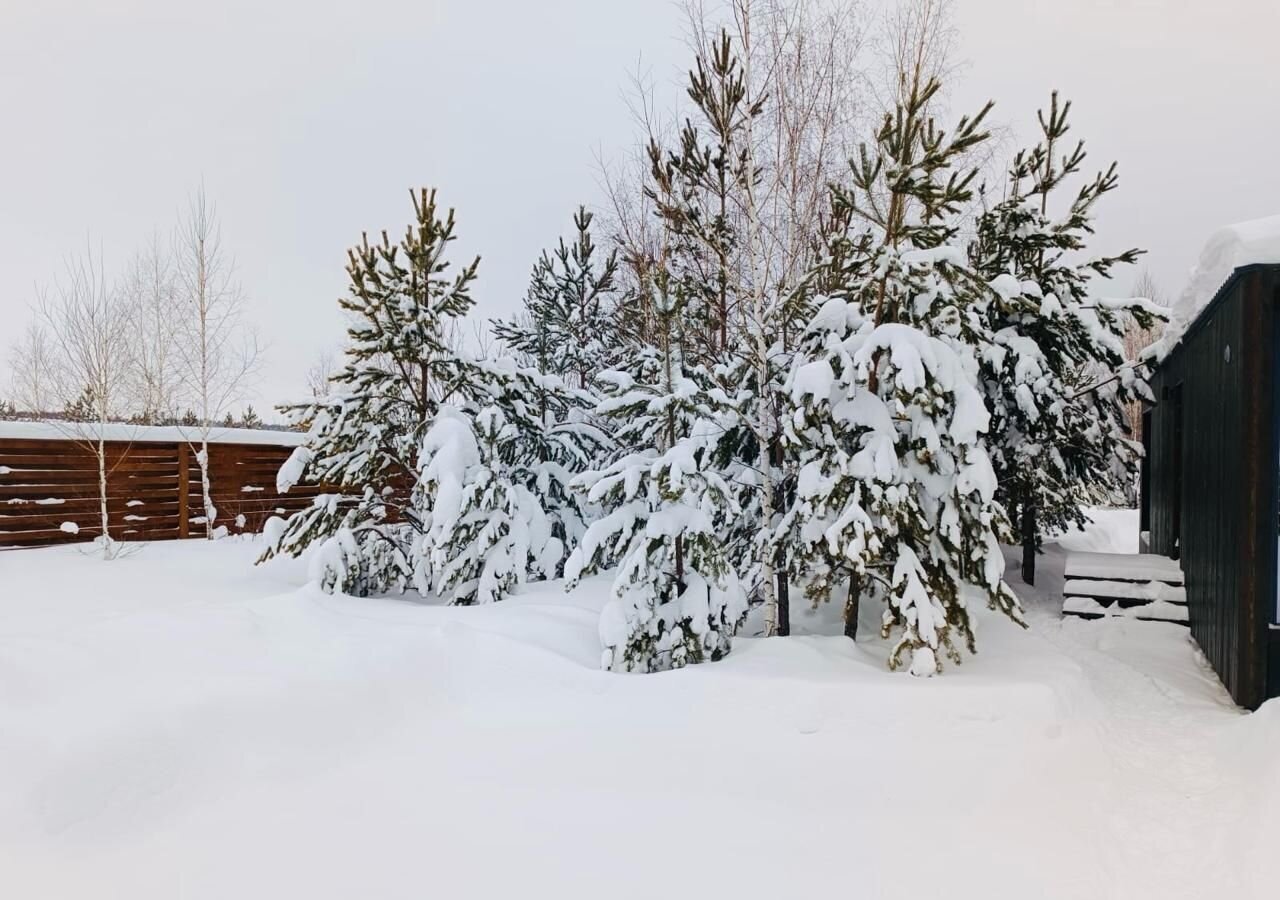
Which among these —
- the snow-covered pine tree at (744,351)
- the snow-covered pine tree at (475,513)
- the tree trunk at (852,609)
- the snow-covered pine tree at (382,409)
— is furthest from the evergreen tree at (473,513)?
the tree trunk at (852,609)

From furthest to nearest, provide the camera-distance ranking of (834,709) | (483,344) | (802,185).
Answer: (483,344)
(802,185)
(834,709)

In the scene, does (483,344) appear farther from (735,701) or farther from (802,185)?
(735,701)

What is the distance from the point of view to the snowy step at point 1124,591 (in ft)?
20.9

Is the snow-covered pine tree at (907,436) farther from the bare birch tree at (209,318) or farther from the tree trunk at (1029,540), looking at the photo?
the bare birch tree at (209,318)

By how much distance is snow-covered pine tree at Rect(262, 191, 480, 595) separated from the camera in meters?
6.82

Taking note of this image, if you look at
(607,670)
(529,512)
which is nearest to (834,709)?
(607,670)

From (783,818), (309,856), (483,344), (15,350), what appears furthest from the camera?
(15,350)

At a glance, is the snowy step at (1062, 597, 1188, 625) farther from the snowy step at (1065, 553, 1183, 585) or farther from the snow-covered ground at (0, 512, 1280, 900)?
the snow-covered ground at (0, 512, 1280, 900)

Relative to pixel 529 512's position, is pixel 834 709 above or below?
below

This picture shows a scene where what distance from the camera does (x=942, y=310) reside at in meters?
4.74

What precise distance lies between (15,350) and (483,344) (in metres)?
14.9

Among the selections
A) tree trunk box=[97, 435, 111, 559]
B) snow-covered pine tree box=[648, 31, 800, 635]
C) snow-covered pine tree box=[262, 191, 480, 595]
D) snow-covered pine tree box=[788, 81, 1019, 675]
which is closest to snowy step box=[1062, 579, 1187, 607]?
snow-covered pine tree box=[788, 81, 1019, 675]

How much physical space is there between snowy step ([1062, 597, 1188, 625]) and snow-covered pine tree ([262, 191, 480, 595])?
6.26 meters

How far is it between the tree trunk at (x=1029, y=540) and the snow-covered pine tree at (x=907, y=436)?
12.6 feet
